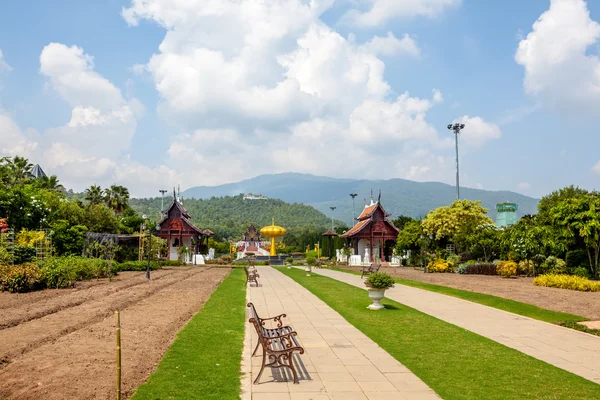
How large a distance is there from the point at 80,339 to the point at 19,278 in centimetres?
1119

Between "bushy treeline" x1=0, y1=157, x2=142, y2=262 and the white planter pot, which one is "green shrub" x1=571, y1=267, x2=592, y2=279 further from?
"bushy treeline" x1=0, y1=157, x2=142, y2=262

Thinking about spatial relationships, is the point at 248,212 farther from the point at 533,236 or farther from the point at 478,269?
the point at 533,236

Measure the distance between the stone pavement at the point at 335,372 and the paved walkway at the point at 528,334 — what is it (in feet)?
10.1

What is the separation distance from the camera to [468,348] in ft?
31.1

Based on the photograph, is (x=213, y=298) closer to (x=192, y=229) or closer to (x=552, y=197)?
(x=552, y=197)

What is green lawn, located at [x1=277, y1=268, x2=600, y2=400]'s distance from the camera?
22.0ft

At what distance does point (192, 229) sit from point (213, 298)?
3965cm

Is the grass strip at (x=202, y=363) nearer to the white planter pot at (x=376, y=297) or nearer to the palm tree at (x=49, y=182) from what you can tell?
the white planter pot at (x=376, y=297)

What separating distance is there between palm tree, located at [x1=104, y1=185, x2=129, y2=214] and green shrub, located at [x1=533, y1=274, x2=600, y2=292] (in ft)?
166

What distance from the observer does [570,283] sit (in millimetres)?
21891

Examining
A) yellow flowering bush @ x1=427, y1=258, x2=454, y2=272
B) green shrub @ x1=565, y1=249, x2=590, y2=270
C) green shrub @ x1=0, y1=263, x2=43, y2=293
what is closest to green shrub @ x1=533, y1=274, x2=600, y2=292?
green shrub @ x1=565, y1=249, x2=590, y2=270

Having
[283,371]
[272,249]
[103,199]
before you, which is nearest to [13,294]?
[283,371]

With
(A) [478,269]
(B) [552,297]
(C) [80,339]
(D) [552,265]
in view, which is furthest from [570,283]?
(C) [80,339]

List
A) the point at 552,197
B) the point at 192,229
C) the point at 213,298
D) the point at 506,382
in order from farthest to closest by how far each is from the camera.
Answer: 1. the point at 192,229
2. the point at 552,197
3. the point at 213,298
4. the point at 506,382
